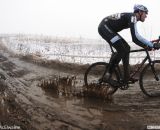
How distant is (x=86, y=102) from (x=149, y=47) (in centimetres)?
193

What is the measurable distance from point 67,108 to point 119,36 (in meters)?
2.06

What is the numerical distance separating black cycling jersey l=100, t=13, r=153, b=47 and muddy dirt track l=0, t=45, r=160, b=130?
1.36m

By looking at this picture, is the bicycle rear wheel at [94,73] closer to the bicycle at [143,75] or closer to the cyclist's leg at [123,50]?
the bicycle at [143,75]

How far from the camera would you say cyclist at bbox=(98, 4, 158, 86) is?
6598mm

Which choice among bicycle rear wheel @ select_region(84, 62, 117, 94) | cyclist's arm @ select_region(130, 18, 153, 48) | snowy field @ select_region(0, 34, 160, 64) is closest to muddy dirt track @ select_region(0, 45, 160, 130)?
bicycle rear wheel @ select_region(84, 62, 117, 94)

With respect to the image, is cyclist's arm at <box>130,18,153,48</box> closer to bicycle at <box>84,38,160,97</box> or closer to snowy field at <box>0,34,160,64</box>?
bicycle at <box>84,38,160,97</box>

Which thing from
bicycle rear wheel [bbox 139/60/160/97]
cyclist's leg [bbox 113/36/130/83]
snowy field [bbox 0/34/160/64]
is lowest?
snowy field [bbox 0/34/160/64]

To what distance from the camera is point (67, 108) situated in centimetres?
635

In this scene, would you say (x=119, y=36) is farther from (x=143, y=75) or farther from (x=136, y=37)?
(x=143, y=75)

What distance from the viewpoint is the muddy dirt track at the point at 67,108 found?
516 cm

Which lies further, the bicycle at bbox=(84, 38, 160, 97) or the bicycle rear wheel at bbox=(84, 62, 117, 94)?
the bicycle rear wheel at bbox=(84, 62, 117, 94)

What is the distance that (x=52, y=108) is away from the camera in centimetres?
628

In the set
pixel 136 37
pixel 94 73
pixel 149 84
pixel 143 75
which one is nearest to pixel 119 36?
pixel 136 37

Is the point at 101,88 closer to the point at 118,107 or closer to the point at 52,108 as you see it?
the point at 118,107
